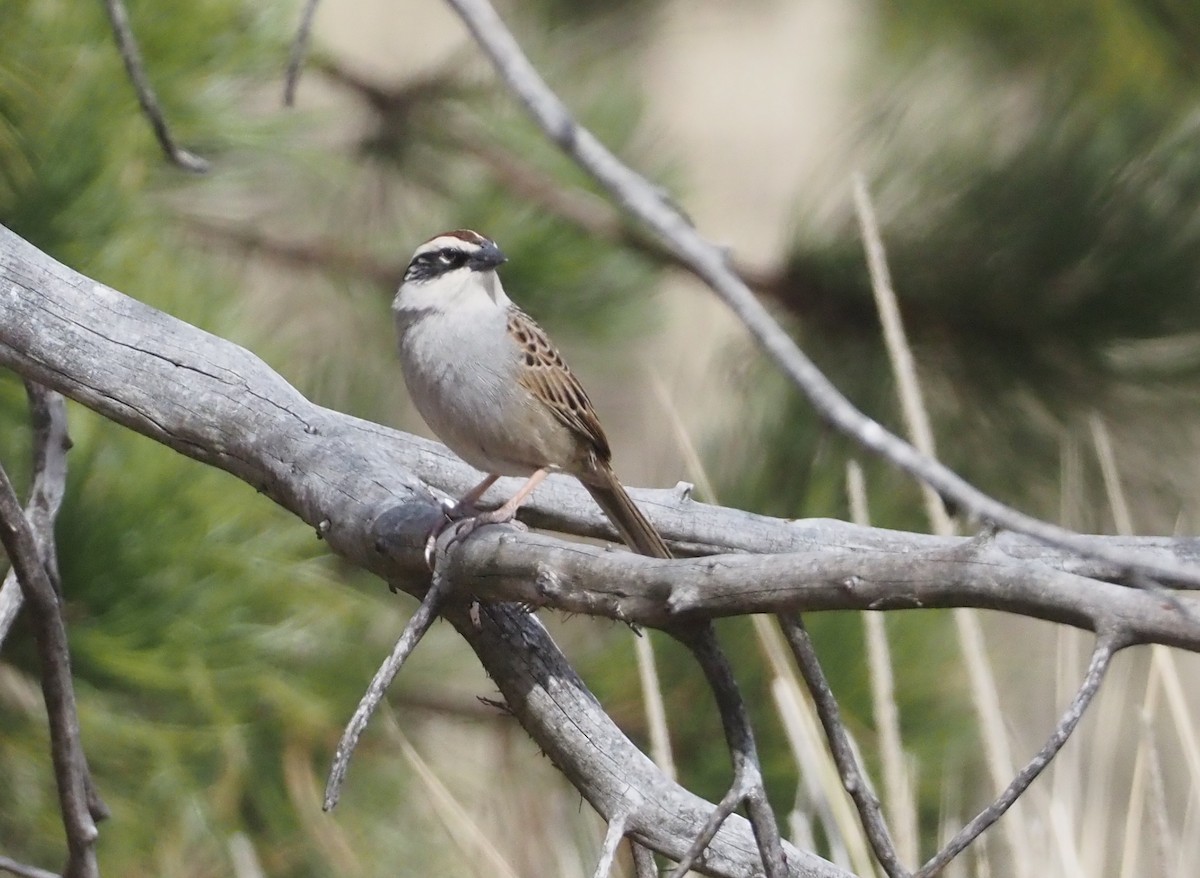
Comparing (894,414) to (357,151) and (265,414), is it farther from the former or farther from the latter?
(265,414)

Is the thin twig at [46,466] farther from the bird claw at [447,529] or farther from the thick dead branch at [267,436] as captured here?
the bird claw at [447,529]

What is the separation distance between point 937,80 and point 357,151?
1534mm

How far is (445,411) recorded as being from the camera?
2580mm

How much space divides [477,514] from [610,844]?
686 mm

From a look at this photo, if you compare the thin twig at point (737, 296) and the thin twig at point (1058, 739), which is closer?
the thin twig at point (737, 296)

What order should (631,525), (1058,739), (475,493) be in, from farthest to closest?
1. (475,493)
2. (631,525)
3. (1058,739)

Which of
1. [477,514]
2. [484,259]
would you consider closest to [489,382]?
[484,259]

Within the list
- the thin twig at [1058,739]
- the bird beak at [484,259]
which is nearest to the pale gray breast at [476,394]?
the bird beak at [484,259]

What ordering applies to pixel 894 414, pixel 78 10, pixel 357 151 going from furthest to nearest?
pixel 357 151
pixel 894 414
pixel 78 10

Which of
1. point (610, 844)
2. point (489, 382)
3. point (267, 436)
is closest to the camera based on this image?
point (610, 844)

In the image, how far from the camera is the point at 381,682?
150 centimetres

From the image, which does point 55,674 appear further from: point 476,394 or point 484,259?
point 484,259

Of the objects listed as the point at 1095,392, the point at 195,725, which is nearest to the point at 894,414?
the point at 1095,392

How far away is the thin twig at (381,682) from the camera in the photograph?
1427 millimetres
